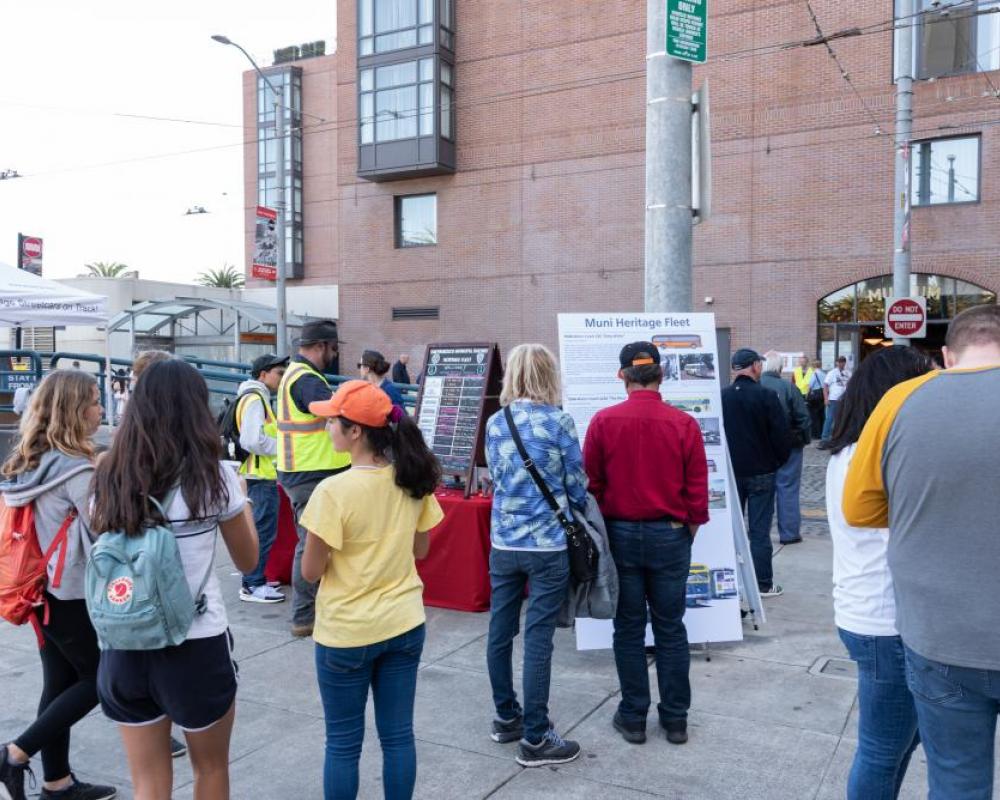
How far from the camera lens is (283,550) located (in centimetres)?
669

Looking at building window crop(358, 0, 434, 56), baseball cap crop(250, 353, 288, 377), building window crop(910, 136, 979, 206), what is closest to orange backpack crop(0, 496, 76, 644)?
baseball cap crop(250, 353, 288, 377)

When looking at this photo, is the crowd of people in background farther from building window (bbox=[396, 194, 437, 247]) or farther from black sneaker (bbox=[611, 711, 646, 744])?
building window (bbox=[396, 194, 437, 247])

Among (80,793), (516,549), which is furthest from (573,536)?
(80,793)

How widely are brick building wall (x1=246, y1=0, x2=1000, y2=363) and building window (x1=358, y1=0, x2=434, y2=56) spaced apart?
115 cm

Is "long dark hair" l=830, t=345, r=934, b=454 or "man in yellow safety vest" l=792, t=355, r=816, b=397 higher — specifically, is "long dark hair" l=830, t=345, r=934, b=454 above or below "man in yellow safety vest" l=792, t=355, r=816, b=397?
above

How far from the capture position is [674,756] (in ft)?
12.7

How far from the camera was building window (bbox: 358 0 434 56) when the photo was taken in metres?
25.5

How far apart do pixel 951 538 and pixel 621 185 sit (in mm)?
22293

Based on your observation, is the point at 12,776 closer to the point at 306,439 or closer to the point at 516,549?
the point at 516,549

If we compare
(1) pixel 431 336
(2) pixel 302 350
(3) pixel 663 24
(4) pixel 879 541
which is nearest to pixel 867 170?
(1) pixel 431 336

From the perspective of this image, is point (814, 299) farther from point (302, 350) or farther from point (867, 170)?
point (302, 350)

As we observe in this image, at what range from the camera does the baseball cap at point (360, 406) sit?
2.93m

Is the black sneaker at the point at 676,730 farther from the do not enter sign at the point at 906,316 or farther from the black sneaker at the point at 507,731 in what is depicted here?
the do not enter sign at the point at 906,316

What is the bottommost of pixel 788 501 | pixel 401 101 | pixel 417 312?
pixel 788 501
